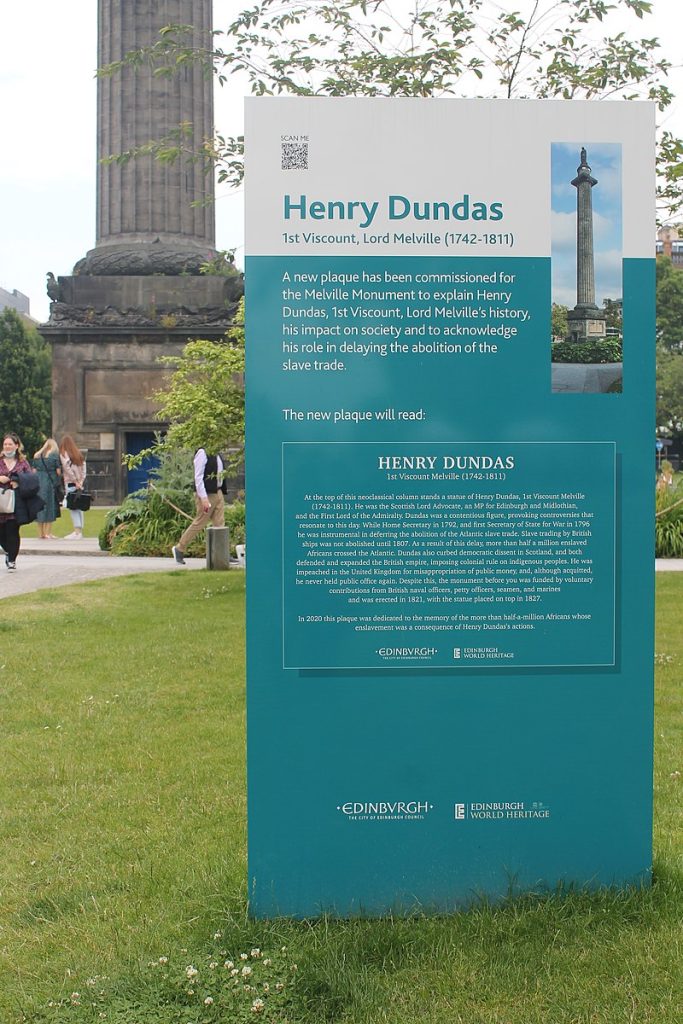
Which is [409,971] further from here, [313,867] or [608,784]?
[608,784]

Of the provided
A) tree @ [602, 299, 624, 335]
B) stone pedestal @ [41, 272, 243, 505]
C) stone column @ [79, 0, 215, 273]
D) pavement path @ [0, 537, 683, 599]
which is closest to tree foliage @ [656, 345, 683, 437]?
stone pedestal @ [41, 272, 243, 505]

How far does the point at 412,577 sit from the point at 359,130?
1652mm

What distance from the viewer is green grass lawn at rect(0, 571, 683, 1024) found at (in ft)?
11.6

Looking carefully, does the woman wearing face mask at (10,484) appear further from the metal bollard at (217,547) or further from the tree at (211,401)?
the tree at (211,401)

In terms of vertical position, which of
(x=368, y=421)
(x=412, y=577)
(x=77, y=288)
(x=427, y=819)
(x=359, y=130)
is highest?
(x=77, y=288)

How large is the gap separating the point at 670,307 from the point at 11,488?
203 ft

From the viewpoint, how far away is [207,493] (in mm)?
15461

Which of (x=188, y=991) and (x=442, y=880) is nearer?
(x=188, y=991)

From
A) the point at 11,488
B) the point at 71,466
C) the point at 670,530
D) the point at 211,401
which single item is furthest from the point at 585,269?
the point at 71,466

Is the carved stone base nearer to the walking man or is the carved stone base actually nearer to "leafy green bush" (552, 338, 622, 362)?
"leafy green bush" (552, 338, 622, 362)

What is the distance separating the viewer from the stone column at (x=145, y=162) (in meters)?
34.4

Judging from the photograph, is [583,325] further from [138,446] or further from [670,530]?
[138,446]

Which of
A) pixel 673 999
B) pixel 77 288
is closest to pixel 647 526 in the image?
pixel 673 999

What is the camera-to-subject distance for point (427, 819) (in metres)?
4.17
